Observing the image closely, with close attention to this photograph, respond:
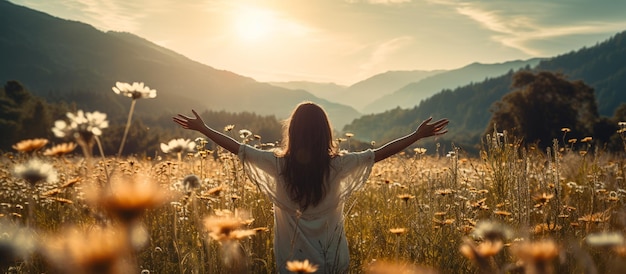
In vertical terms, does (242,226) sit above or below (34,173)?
below

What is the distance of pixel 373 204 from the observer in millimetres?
6328

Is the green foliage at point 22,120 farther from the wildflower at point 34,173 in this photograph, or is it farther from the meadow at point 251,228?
the wildflower at point 34,173

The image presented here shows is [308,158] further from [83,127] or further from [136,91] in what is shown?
[83,127]

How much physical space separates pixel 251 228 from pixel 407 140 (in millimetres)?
1600

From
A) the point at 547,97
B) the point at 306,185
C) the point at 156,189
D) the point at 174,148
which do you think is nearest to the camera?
the point at 156,189

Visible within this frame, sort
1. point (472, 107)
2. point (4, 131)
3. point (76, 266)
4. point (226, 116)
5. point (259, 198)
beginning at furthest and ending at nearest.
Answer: point (472, 107), point (226, 116), point (4, 131), point (259, 198), point (76, 266)

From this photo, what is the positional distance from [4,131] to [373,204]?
57.9m

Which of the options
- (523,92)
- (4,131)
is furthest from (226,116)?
(523,92)

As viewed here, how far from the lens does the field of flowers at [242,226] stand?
2.93ft

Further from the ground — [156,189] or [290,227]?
[156,189]

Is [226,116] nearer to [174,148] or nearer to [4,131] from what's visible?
[4,131]

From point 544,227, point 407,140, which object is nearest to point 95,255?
point 544,227

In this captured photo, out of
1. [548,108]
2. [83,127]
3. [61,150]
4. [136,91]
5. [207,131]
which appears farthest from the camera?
[548,108]

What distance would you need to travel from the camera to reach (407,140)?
149 inches
